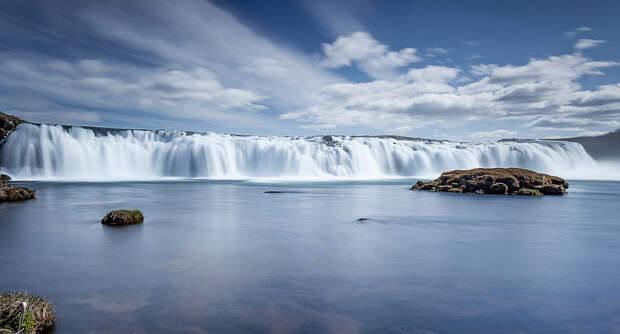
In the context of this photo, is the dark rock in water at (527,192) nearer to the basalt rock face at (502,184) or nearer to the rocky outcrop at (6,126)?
the basalt rock face at (502,184)

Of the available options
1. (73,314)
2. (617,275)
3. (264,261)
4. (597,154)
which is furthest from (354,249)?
(597,154)

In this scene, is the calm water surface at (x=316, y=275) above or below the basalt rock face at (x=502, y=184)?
below

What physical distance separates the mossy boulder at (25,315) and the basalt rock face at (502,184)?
3021cm

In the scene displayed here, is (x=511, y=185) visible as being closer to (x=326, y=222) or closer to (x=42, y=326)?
(x=326, y=222)

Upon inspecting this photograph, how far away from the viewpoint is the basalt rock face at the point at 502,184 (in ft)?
97.5

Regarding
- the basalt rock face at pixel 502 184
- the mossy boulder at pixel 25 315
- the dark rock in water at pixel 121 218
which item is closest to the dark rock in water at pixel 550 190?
the basalt rock face at pixel 502 184

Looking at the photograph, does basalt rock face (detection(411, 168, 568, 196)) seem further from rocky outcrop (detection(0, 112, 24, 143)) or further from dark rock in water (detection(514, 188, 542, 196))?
rocky outcrop (detection(0, 112, 24, 143))

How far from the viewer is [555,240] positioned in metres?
11.9

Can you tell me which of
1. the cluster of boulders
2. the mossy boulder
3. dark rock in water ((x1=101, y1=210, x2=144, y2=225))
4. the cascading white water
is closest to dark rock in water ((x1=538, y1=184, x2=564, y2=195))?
dark rock in water ((x1=101, y1=210, x2=144, y2=225))

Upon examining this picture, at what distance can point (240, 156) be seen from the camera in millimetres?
60875

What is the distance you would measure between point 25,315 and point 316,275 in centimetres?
464

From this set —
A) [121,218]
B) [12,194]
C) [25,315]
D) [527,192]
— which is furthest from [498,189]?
[12,194]

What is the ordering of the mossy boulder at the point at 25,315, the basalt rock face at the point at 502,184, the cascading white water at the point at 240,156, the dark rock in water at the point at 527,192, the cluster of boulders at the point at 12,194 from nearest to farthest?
the mossy boulder at the point at 25,315 < the cluster of boulders at the point at 12,194 < the dark rock in water at the point at 527,192 < the basalt rock face at the point at 502,184 < the cascading white water at the point at 240,156

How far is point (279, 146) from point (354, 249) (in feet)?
176
